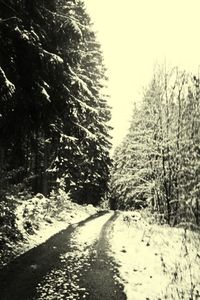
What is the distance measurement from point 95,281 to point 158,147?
10.7 metres

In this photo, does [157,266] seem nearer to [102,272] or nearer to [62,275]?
[102,272]

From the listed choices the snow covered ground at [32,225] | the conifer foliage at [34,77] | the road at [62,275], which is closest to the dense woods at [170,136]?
the conifer foliage at [34,77]

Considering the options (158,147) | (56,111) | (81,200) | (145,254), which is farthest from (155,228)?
(81,200)

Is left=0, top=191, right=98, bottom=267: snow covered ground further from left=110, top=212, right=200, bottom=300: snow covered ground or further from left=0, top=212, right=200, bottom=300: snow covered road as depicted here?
left=110, top=212, right=200, bottom=300: snow covered ground

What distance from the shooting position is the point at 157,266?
8.84 m

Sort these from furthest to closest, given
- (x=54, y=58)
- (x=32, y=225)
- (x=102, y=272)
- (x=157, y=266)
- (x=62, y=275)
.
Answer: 1. (x=32, y=225)
2. (x=54, y=58)
3. (x=157, y=266)
4. (x=102, y=272)
5. (x=62, y=275)

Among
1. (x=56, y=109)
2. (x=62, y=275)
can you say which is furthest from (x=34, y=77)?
(x=62, y=275)

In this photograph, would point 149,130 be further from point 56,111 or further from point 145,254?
point 145,254

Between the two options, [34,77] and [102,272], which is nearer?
[102,272]

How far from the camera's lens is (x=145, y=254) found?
34.1 feet

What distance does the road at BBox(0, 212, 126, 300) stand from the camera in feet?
21.1

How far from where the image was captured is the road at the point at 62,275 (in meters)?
6.42

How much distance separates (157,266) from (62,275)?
2407 millimetres

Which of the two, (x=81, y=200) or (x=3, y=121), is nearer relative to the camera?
(x=3, y=121)
